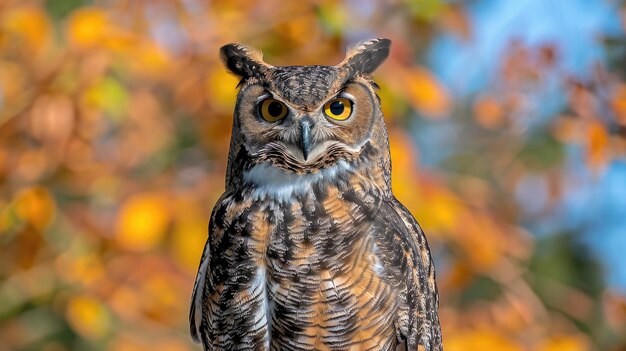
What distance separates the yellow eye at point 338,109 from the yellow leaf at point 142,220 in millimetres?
1762

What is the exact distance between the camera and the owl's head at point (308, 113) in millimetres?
1881

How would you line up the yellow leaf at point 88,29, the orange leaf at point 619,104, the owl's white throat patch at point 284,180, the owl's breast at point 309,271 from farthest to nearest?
the yellow leaf at point 88,29, the orange leaf at point 619,104, the owl's white throat patch at point 284,180, the owl's breast at point 309,271

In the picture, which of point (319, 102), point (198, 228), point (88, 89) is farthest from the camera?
point (198, 228)

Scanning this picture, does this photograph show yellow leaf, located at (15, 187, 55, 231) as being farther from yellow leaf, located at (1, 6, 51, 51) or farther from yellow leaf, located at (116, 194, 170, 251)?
yellow leaf, located at (1, 6, 51, 51)

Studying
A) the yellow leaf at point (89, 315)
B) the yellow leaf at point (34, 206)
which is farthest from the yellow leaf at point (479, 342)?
the yellow leaf at point (34, 206)

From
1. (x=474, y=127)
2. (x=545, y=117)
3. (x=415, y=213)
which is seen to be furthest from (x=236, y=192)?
(x=474, y=127)

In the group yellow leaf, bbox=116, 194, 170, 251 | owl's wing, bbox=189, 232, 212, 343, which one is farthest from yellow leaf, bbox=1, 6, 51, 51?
owl's wing, bbox=189, 232, 212, 343

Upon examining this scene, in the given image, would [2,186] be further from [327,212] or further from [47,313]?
[327,212]

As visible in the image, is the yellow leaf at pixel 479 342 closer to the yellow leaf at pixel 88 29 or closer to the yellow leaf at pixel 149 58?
the yellow leaf at pixel 149 58

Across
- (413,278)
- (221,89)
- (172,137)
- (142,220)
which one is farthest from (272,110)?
(172,137)

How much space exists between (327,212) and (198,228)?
6.01 feet

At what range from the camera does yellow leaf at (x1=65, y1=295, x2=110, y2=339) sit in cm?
356

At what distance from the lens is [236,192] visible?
2.00 metres

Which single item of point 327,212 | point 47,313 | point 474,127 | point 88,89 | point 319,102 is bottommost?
point 327,212
